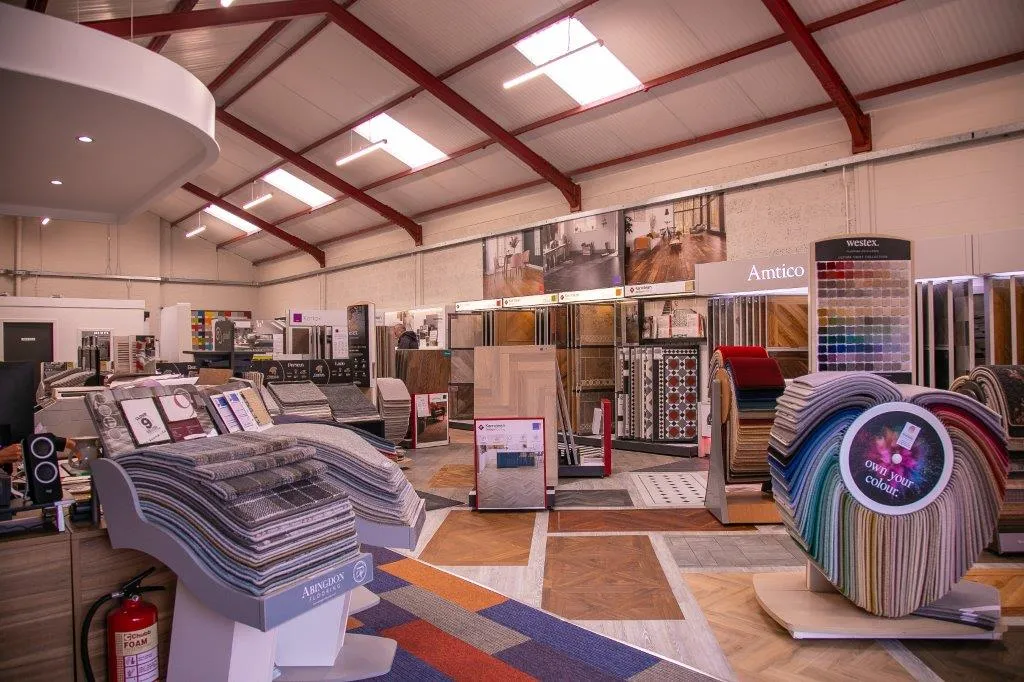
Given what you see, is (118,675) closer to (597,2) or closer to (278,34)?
(597,2)

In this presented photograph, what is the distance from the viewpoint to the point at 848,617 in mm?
2881

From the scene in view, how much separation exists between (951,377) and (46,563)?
628cm

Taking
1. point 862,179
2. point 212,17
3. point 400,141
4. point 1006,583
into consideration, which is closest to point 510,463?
point 1006,583

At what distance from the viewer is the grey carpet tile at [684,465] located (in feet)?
23.9

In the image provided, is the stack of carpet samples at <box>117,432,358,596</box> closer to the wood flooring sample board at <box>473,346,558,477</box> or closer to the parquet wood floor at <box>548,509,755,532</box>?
the parquet wood floor at <box>548,509,755,532</box>

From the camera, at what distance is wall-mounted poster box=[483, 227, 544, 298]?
38.8 ft

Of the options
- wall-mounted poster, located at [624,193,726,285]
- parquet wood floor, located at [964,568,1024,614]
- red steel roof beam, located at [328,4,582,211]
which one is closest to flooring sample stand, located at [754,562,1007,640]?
parquet wood floor, located at [964,568,1024,614]

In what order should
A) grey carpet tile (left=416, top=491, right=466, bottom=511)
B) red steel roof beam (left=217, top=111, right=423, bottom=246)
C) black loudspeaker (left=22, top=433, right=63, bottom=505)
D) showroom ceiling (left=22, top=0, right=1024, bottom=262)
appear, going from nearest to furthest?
black loudspeaker (left=22, top=433, right=63, bottom=505) < grey carpet tile (left=416, top=491, right=466, bottom=511) < showroom ceiling (left=22, top=0, right=1024, bottom=262) < red steel roof beam (left=217, top=111, right=423, bottom=246)

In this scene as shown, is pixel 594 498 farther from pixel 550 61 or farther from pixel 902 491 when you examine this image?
pixel 550 61

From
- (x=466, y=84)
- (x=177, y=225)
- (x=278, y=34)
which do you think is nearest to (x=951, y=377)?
(x=466, y=84)

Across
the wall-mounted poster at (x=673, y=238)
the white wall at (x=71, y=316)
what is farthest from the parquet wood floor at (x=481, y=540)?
the white wall at (x=71, y=316)

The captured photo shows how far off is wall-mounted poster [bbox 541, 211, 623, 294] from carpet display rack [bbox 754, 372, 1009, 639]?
24.7 ft

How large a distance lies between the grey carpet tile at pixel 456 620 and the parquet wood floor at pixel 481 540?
23.7 inches

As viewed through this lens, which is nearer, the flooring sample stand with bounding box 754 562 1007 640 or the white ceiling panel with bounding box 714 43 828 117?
the flooring sample stand with bounding box 754 562 1007 640
